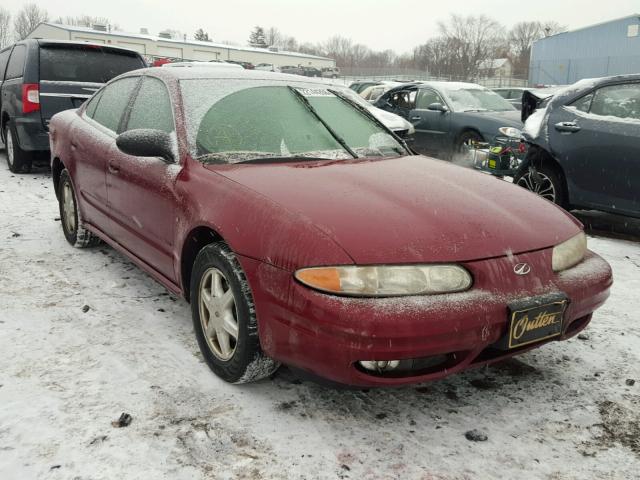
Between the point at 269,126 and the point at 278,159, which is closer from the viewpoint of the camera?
the point at 278,159

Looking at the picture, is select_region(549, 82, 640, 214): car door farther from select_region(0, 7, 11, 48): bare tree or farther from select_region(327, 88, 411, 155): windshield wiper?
select_region(0, 7, 11, 48): bare tree

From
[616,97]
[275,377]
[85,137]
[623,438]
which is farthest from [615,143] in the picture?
[85,137]

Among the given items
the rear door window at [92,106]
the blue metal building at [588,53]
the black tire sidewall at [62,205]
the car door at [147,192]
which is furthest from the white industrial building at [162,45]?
the car door at [147,192]

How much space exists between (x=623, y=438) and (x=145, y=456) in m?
1.89

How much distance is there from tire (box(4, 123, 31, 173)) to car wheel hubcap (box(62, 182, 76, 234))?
3.62 meters

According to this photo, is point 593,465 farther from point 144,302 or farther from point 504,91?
point 504,91

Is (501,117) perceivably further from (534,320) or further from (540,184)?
(534,320)

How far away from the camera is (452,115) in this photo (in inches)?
394

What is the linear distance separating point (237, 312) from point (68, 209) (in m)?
2.99

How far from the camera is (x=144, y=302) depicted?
12.4ft

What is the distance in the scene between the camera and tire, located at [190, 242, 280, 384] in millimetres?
2518

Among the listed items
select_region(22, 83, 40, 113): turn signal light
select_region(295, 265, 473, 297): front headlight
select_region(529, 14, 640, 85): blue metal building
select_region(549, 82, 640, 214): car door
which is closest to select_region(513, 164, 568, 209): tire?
select_region(549, 82, 640, 214): car door

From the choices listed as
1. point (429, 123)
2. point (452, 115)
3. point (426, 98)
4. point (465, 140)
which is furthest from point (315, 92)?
point (426, 98)

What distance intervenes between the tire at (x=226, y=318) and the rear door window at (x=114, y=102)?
Result: 5.39 ft
